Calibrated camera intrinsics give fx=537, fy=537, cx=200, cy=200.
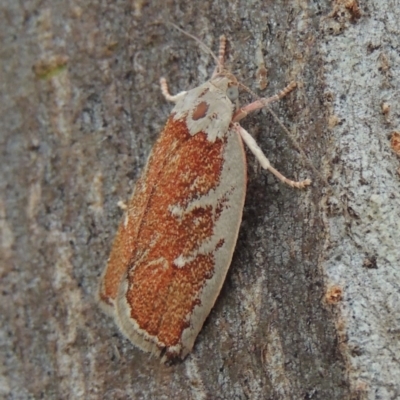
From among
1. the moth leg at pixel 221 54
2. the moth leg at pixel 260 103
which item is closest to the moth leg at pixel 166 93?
the moth leg at pixel 221 54

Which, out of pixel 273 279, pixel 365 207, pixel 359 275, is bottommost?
pixel 273 279

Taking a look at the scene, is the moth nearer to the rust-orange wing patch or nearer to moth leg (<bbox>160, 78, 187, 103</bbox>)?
the rust-orange wing patch

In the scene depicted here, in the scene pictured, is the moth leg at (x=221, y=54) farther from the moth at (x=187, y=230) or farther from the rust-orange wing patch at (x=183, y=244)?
the rust-orange wing patch at (x=183, y=244)

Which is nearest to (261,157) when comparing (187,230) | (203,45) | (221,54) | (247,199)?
(247,199)

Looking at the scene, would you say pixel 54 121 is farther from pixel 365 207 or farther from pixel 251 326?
pixel 365 207

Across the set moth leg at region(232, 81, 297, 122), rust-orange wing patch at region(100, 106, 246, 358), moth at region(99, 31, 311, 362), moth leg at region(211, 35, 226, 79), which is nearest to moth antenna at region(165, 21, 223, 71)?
moth leg at region(211, 35, 226, 79)

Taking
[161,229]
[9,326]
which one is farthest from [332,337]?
[9,326]
